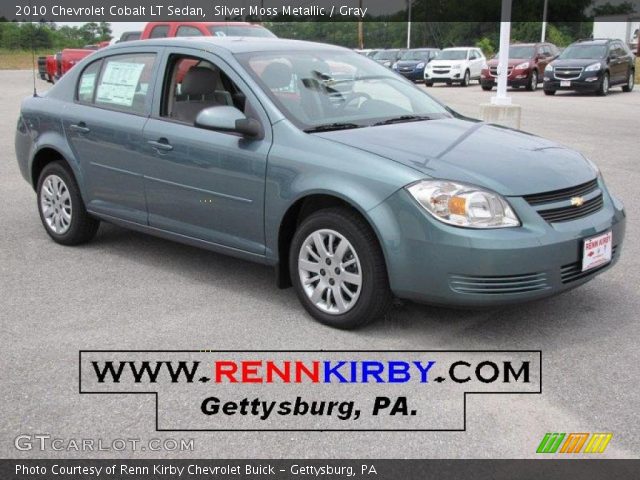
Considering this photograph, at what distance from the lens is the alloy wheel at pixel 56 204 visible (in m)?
6.59

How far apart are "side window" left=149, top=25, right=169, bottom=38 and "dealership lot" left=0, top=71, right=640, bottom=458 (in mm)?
8349

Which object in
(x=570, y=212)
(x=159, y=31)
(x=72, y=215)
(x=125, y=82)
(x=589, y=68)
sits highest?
(x=159, y=31)

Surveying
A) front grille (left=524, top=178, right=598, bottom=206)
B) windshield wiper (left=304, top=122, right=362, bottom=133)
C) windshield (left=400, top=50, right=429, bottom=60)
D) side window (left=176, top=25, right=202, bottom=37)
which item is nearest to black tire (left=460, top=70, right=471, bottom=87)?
windshield (left=400, top=50, right=429, bottom=60)

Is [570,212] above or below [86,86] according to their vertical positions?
below

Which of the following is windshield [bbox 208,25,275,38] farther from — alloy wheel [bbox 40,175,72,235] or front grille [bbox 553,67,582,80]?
front grille [bbox 553,67,582,80]

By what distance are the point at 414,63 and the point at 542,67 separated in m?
7.33

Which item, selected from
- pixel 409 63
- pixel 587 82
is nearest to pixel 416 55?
pixel 409 63

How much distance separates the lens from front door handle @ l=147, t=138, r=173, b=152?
5.53 m

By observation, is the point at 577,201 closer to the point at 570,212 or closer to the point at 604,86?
the point at 570,212

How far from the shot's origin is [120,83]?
20.2 feet

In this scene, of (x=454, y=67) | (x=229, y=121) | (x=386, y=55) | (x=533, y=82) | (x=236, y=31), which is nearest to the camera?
(x=229, y=121)

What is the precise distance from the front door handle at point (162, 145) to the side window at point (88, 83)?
1049 millimetres

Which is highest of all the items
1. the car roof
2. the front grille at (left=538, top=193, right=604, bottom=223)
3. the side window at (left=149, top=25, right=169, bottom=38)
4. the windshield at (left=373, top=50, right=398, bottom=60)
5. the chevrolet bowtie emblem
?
the side window at (left=149, top=25, right=169, bottom=38)
